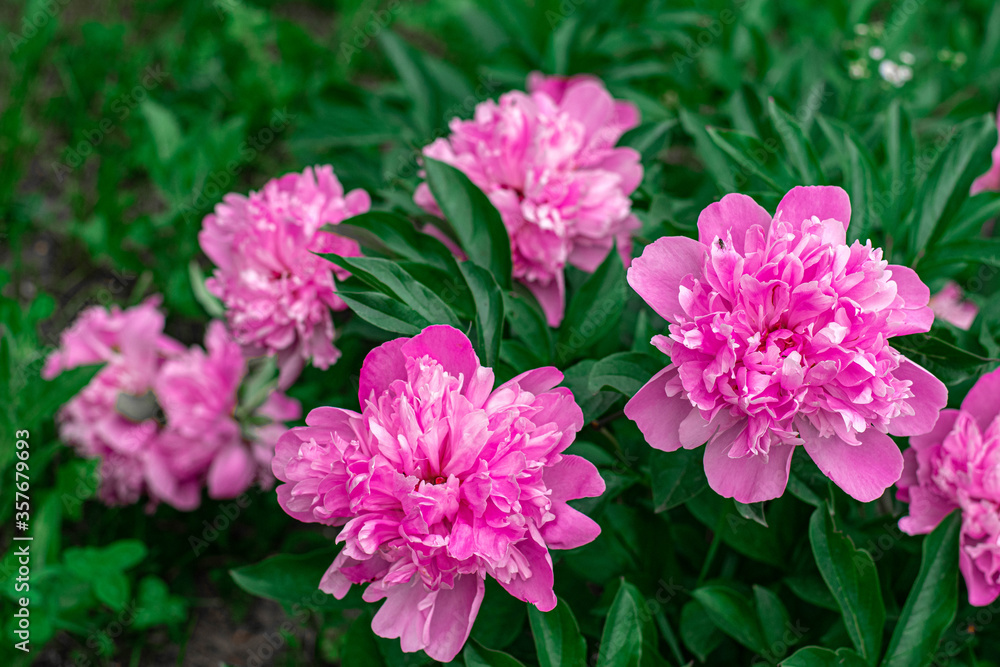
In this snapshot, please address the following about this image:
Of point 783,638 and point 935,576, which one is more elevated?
point 935,576

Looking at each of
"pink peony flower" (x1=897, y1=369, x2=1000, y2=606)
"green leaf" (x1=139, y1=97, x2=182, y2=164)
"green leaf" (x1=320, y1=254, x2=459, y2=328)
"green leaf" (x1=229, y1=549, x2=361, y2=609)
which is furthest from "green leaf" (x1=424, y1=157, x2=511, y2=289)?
"green leaf" (x1=139, y1=97, x2=182, y2=164)

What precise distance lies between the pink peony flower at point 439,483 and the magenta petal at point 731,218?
226 mm

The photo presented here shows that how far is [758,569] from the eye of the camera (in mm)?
1266

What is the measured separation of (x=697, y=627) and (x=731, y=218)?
1.97 ft

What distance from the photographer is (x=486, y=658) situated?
955mm

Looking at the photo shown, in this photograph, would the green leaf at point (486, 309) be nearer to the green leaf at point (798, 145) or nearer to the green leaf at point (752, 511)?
the green leaf at point (752, 511)

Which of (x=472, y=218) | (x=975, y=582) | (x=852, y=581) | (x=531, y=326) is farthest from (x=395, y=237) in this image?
(x=975, y=582)

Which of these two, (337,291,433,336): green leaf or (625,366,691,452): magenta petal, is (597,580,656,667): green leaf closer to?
(625,366,691,452): magenta petal

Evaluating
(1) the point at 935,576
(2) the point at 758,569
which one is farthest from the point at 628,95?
(1) the point at 935,576

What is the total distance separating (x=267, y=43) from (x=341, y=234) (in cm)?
194

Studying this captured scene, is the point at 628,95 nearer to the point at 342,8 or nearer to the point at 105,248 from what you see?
the point at 105,248

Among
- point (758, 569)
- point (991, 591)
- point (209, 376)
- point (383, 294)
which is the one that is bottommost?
point (758, 569)

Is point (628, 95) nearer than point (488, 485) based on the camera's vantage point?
No

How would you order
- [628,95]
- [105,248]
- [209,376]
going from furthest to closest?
[105,248]
[628,95]
[209,376]
